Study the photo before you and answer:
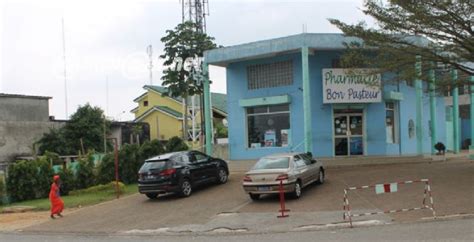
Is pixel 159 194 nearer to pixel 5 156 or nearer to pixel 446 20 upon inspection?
pixel 446 20

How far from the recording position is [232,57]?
87.2 feet

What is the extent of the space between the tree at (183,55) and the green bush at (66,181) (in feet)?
27.8

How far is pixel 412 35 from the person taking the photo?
19.1 metres

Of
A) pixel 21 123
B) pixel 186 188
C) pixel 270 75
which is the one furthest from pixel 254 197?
pixel 21 123

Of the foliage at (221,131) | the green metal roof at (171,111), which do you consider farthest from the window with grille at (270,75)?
the green metal roof at (171,111)

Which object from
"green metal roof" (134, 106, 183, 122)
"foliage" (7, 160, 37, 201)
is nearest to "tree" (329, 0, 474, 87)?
"foliage" (7, 160, 37, 201)

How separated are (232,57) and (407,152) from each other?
33.6 ft

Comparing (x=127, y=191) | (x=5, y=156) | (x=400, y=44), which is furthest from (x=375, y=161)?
(x=5, y=156)

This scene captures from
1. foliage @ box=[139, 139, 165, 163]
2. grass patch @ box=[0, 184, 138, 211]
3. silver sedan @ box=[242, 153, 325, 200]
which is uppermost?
foliage @ box=[139, 139, 165, 163]

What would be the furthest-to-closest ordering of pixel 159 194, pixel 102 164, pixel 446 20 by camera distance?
pixel 102 164, pixel 159 194, pixel 446 20

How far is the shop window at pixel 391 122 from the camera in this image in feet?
86.6

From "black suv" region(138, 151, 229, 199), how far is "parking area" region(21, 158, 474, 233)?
1.41 ft

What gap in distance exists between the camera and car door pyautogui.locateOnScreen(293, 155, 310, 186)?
17.5 m

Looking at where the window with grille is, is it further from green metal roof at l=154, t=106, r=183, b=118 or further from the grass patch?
green metal roof at l=154, t=106, r=183, b=118
